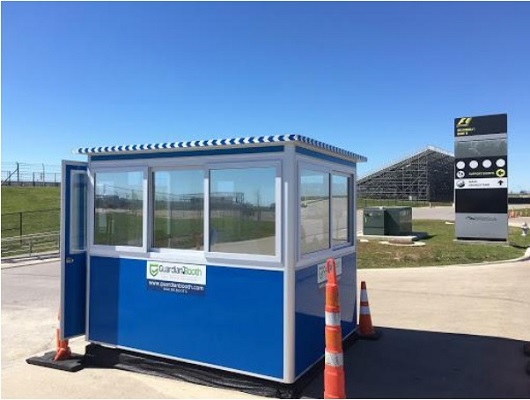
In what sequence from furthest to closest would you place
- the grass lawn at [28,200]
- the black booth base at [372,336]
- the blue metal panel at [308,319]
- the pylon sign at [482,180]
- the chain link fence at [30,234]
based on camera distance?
the grass lawn at [28,200] < the pylon sign at [482,180] < the chain link fence at [30,234] < the black booth base at [372,336] < the blue metal panel at [308,319]

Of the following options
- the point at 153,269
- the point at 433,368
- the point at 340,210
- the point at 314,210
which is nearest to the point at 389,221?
the point at 340,210

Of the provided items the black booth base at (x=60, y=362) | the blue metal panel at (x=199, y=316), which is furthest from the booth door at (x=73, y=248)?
the black booth base at (x=60, y=362)

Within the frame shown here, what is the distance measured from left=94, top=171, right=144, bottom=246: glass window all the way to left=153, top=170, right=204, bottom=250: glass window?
207 mm

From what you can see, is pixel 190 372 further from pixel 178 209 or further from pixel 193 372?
pixel 178 209

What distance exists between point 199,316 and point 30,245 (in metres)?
13.5

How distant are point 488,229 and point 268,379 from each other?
17800mm

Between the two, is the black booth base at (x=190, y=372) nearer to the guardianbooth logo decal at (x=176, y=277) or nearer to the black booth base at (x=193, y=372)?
the black booth base at (x=193, y=372)

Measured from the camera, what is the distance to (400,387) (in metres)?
4.85

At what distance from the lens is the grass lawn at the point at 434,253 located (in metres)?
14.0

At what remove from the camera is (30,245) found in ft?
54.2

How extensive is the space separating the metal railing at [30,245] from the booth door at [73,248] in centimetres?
1204

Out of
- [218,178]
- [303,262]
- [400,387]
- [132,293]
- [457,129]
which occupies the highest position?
[457,129]

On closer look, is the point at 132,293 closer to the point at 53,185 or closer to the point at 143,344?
the point at 143,344

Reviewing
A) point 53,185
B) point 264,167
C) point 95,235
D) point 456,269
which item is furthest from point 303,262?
point 53,185
